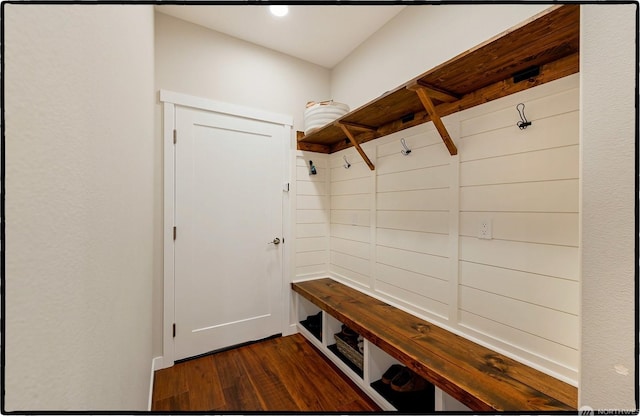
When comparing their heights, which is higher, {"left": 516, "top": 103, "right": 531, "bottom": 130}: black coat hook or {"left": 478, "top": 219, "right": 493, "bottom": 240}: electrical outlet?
{"left": 516, "top": 103, "right": 531, "bottom": 130}: black coat hook

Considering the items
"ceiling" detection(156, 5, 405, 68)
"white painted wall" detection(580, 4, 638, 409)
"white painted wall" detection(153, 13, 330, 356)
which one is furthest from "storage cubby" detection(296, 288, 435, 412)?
"ceiling" detection(156, 5, 405, 68)

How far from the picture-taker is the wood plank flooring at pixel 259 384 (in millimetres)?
1652

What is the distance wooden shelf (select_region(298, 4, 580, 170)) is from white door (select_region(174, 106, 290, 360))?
0.94 m

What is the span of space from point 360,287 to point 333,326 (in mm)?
402

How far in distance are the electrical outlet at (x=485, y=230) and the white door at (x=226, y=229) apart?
1674 millimetres

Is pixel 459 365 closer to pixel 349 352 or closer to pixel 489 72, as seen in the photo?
pixel 349 352

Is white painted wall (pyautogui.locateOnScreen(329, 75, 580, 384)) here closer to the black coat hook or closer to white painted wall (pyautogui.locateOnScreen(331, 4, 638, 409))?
the black coat hook

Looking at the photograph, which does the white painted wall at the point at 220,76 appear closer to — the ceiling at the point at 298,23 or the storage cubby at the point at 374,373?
the ceiling at the point at 298,23

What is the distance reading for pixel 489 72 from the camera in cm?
129

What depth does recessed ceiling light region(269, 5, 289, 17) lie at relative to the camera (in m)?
1.96

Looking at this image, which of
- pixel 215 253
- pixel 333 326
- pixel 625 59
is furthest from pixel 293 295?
pixel 625 59

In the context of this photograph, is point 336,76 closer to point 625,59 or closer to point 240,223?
point 240,223

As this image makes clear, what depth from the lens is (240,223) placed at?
235 centimetres

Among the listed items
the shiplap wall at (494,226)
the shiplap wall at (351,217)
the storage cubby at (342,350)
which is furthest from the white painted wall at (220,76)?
the shiplap wall at (494,226)
